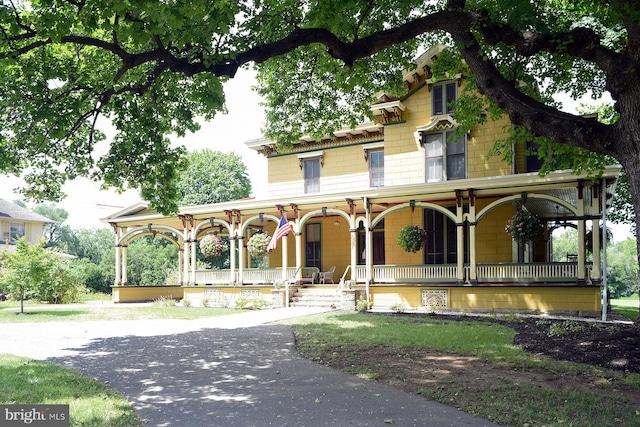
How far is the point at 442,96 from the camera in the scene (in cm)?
1984

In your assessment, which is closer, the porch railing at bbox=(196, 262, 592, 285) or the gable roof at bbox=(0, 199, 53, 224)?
the porch railing at bbox=(196, 262, 592, 285)

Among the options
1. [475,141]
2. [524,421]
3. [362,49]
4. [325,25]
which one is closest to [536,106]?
[362,49]

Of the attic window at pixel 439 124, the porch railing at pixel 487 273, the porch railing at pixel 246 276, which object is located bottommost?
the porch railing at pixel 246 276

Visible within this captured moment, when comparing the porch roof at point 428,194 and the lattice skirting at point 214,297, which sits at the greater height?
the porch roof at point 428,194

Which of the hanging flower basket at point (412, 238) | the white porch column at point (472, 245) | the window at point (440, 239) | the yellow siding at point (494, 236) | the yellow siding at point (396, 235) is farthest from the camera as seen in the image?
the yellow siding at point (396, 235)

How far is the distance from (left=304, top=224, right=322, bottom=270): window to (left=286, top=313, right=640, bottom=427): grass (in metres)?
10.0

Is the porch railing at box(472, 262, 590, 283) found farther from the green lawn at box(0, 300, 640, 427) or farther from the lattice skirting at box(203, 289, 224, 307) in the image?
the lattice skirting at box(203, 289, 224, 307)

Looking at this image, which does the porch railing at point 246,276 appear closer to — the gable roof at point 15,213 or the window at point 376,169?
the window at point 376,169

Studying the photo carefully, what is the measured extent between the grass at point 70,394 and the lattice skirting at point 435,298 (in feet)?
40.1

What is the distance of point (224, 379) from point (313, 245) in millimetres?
16482

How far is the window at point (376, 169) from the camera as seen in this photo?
21.9 meters

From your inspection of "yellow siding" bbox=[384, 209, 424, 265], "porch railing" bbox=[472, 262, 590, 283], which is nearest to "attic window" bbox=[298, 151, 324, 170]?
"yellow siding" bbox=[384, 209, 424, 265]

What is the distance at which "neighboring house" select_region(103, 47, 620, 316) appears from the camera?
16.1 meters

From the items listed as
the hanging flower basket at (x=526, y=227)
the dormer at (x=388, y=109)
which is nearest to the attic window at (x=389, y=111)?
the dormer at (x=388, y=109)
